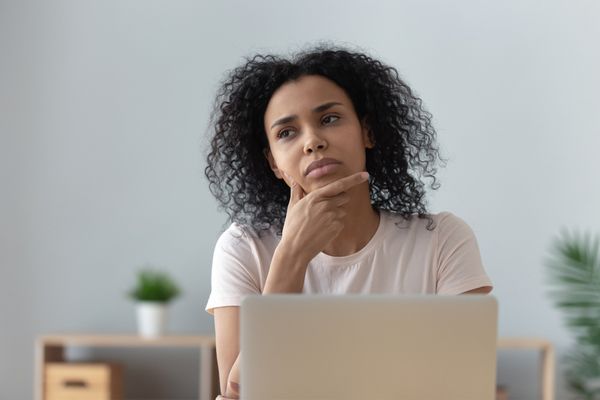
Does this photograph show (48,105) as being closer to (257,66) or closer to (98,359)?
(98,359)

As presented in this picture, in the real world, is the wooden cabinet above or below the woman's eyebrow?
below

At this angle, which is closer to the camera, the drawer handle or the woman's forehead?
the woman's forehead

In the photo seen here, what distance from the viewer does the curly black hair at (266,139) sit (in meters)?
1.94

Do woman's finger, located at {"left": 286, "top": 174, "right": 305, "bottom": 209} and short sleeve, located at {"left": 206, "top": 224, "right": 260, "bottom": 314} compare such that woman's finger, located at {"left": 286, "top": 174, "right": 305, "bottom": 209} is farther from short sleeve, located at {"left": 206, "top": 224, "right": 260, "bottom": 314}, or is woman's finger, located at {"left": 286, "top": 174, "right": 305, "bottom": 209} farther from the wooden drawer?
the wooden drawer

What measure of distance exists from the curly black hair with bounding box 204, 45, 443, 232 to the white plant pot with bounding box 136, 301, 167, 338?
85.1 inches

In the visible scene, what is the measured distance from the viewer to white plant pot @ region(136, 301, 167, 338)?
417 cm

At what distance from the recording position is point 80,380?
→ 4141 millimetres

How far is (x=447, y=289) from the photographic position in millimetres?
1858

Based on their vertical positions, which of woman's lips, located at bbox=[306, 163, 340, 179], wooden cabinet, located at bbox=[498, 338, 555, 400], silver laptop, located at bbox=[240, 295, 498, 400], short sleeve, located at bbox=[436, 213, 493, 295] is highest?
woman's lips, located at bbox=[306, 163, 340, 179]

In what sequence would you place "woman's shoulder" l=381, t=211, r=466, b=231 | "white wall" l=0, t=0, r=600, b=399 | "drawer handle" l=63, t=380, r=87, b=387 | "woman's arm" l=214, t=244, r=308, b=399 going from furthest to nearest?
1. "white wall" l=0, t=0, r=600, b=399
2. "drawer handle" l=63, t=380, r=87, b=387
3. "woman's shoulder" l=381, t=211, r=466, b=231
4. "woman's arm" l=214, t=244, r=308, b=399

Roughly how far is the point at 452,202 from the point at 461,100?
490mm

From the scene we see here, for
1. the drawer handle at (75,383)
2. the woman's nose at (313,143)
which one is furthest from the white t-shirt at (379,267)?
the drawer handle at (75,383)

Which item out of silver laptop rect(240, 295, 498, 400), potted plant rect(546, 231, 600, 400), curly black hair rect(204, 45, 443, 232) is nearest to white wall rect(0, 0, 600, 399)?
potted plant rect(546, 231, 600, 400)

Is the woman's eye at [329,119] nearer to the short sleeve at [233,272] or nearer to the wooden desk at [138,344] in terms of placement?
the short sleeve at [233,272]
